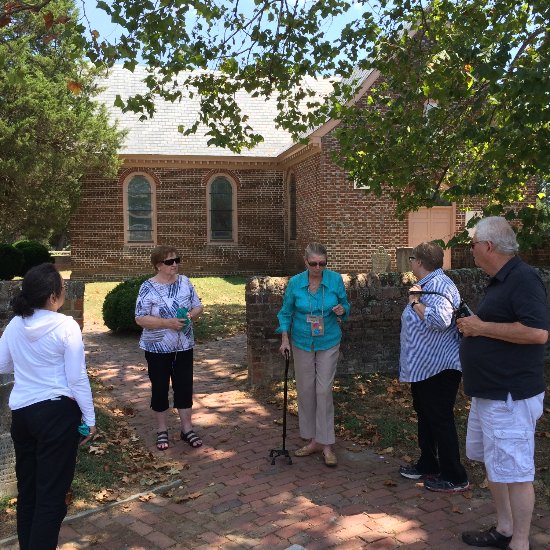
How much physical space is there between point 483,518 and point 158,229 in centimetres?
1853

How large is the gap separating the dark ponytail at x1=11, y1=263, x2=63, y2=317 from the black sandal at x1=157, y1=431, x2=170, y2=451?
266 centimetres

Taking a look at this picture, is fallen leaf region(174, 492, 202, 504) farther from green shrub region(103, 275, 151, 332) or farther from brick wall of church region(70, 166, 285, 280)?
brick wall of church region(70, 166, 285, 280)

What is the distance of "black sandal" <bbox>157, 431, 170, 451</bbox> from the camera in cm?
559

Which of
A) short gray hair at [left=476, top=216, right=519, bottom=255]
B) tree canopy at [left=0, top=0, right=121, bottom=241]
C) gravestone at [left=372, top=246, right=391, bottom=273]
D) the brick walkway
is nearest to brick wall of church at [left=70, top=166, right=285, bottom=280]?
tree canopy at [left=0, top=0, right=121, bottom=241]

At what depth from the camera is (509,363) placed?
345cm

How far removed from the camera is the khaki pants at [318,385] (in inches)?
203

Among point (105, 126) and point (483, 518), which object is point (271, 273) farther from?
point (483, 518)

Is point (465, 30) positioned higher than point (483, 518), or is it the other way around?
point (465, 30)

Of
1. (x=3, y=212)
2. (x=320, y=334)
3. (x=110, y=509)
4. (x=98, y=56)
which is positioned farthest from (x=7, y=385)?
(x=3, y=212)

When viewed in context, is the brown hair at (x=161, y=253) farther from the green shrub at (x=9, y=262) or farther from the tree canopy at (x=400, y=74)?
the green shrub at (x=9, y=262)

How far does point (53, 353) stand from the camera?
3.32m

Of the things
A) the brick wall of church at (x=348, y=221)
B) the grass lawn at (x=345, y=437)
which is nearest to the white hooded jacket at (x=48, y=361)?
the grass lawn at (x=345, y=437)

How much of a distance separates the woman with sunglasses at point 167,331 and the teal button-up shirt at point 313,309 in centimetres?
94

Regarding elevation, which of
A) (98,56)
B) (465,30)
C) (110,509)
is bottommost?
(110,509)
